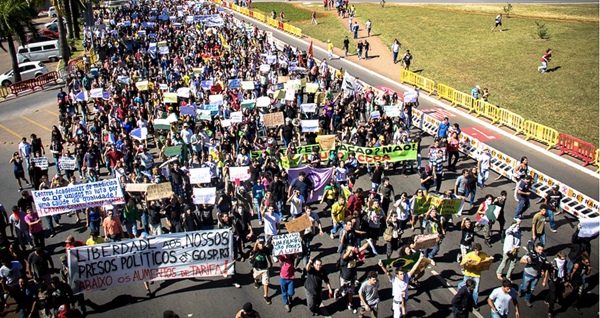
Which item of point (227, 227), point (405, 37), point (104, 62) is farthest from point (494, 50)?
point (227, 227)

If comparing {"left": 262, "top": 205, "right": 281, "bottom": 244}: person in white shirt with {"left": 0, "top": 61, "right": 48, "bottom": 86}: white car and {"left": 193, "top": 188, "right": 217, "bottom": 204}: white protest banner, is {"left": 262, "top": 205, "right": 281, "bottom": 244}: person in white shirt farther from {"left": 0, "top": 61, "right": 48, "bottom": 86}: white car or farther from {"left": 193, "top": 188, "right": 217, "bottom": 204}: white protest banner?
{"left": 0, "top": 61, "right": 48, "bottom": 86}: white car

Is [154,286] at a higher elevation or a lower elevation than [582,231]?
lower

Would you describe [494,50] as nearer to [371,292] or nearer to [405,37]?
[405,37]

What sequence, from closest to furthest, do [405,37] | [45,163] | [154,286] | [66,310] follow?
[66,310], [154,286], [45,163], [405,37]

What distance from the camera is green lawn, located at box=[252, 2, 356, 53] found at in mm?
50156

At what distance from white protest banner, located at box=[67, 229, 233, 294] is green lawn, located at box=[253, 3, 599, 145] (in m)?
20.5

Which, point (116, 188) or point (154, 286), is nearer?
point (154, 286)

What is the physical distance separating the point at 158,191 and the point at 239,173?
9.07 feet

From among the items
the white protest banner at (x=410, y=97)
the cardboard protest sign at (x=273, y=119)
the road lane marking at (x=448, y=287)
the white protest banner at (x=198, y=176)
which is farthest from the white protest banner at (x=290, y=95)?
the road lane marking at (x=448, y=287)

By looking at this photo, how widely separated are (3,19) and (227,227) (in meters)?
31.8

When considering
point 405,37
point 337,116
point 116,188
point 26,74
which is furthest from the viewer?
point 405,37

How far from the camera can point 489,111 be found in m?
27.1

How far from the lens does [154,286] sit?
43.9 feet

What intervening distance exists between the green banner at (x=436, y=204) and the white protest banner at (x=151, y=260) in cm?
542
